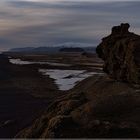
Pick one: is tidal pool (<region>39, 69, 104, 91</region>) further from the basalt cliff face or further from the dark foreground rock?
the dark foreground rock

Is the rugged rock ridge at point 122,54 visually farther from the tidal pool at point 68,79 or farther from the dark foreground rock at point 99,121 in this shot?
the tidal pool at point 68,79

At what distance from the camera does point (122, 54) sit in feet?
62.8

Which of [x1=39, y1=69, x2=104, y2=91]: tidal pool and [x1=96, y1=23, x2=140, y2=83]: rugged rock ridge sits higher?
[x1=96, y1=23, x2=140, y2=83]: rugged rock ridge

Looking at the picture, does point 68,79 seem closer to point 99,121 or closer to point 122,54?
point 122,54

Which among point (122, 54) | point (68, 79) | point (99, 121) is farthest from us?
point (68, 79)

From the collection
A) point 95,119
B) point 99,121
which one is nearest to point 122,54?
point 95,119

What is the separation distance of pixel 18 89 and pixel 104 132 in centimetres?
2974

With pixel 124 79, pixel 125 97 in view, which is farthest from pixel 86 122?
pixel 124 79

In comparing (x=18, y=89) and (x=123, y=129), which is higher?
(x=123, y=129)

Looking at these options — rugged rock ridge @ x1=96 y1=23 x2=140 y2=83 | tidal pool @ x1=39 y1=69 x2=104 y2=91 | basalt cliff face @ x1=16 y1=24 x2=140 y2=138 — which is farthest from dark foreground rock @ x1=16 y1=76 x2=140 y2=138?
tidal pool @ x1=39 y1=69 x2=104 y2=91

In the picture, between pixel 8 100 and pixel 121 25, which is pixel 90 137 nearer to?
pixel 121 25

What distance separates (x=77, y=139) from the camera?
28.7ft

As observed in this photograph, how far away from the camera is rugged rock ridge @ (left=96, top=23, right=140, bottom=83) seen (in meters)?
17.3

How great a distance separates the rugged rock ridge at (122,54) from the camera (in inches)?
680
